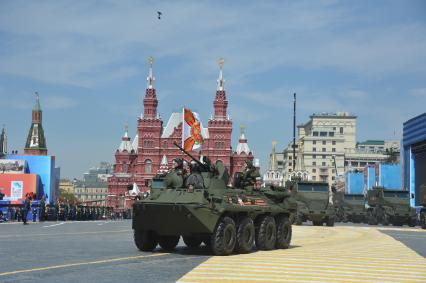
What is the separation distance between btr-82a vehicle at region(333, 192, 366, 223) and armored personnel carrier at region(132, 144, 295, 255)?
128 ft

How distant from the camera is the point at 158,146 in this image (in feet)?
478

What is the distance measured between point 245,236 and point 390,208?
115ft

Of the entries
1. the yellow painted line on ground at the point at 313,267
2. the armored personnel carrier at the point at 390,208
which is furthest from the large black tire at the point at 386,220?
the yellow painted line on ground at the point at 313,267

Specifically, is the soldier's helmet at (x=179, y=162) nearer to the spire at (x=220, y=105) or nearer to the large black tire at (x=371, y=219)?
the large black tire at (x=371, y=219)

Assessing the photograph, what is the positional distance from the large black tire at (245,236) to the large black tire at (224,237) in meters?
0.23

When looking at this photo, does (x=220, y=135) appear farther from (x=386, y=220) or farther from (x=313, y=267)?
(x=313, y=267)

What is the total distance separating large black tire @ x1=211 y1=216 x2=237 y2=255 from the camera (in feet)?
52.4

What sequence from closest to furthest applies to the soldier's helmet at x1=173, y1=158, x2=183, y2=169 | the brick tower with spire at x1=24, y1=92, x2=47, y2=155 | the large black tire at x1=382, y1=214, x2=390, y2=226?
the soldier's helmet at x1=173, y1=158, x2=183, y2=169
the large black tire at x1=382, y1=214, x2=390, y2=226
the brick tower with spire at x1=24, y1=92, x2=47, y2=155

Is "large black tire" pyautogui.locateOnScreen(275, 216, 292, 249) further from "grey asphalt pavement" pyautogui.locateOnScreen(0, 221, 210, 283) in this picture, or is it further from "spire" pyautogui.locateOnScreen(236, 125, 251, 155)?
"spire" pyautogui.locateOnScreen(236, 125, 251, 155)

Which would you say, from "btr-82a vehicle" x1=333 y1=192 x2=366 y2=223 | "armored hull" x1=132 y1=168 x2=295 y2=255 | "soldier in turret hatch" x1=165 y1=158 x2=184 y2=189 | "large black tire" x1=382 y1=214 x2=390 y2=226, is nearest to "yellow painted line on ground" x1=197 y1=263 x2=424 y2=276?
"armored hull" x1=132 y1=168 x2=295 y2=255

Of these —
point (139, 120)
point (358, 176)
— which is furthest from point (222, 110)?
point (358, 176)

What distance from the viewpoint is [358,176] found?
373 feet

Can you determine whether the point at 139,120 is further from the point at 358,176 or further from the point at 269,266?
the point at 269,266

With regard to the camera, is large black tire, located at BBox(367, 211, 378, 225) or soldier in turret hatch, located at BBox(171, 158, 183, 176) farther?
large black tire, located at BBox(367, 211, 378, 225)
